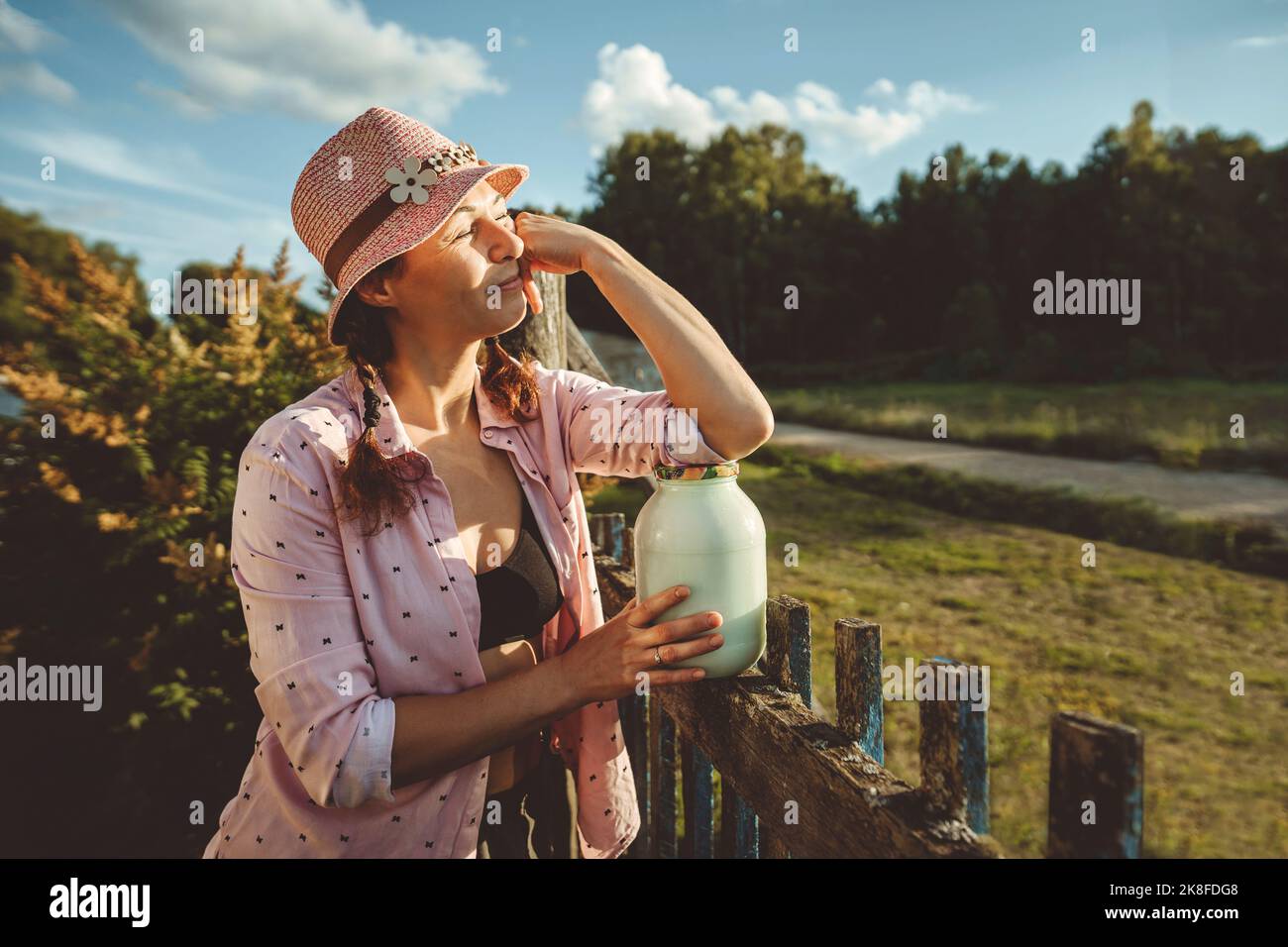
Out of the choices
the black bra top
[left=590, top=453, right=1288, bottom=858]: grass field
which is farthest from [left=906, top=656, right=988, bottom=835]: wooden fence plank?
[left=590, top=453, right=1288, bottom=858]: grass field

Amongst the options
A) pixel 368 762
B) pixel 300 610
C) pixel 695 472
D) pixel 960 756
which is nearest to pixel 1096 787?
pixel 960 756

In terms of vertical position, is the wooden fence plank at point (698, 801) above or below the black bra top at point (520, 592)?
below

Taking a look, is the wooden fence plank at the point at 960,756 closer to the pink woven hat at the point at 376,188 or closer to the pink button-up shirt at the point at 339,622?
the pink button-up shirt at the point at 339,622

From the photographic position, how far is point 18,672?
2947 mm

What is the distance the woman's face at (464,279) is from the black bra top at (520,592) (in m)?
0.44

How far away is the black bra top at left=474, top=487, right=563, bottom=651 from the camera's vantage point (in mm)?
1643

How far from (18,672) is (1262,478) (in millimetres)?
11385

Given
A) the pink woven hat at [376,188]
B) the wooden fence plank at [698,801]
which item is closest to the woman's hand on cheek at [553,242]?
the pink woven hat at [376,188]

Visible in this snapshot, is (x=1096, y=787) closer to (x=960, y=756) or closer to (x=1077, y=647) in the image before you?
(x=960, y=756)

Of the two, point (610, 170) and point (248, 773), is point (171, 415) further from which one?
point (610, 170)

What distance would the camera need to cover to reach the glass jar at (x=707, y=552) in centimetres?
141

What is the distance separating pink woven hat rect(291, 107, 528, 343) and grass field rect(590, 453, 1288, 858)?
2296 millimetres

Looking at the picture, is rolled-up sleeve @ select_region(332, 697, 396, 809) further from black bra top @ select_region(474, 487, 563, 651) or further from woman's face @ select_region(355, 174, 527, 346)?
woman's face @ select_region(355, 174, 527, 346)
